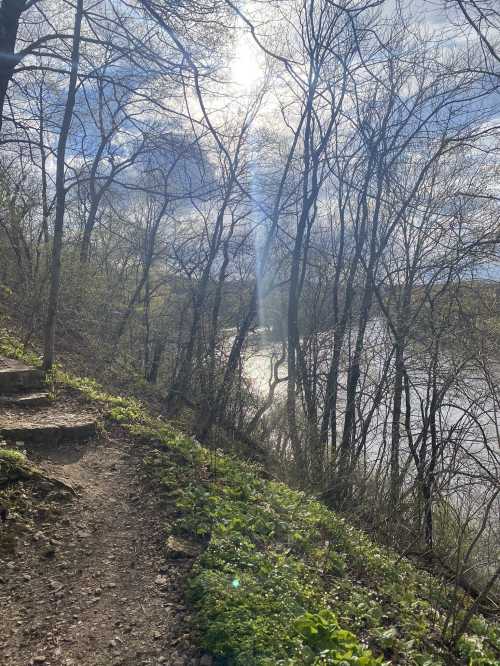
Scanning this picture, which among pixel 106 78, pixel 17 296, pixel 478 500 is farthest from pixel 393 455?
pixel 17 296

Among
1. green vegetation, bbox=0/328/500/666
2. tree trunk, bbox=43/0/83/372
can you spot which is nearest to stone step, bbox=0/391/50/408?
tree trunk, bbox=43/0/83/372

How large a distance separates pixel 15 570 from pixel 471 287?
8173 millimetres

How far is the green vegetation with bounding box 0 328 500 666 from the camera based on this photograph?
9.20ft

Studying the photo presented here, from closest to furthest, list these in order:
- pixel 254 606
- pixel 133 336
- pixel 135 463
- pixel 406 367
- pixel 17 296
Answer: pixel 254 606, pixel 135 463, pixel 406 367, pixel 17 296, pixel 133 336

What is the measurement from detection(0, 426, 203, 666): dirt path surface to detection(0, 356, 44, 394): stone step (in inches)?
69.5

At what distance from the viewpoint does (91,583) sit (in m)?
3.38

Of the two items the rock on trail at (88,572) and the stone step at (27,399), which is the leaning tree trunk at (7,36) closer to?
the stone step at (27,399)

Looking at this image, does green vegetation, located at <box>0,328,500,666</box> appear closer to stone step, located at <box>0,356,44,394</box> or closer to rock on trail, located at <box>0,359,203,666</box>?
rock on trail, located at <box>0,359,203,666</box>

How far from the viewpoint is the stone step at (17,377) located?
6133 mm

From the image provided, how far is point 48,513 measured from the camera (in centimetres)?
394

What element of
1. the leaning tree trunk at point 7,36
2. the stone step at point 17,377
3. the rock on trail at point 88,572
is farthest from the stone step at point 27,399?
the leaning tree trunk at point 7,36

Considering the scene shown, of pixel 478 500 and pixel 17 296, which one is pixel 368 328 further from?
pixel 17 296

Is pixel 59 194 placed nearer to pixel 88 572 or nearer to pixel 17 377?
pixel 17 377

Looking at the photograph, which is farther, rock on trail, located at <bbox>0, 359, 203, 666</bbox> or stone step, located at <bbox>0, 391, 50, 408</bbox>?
stone step, located at <bbox>0, 391, 50, 408</bbox>
